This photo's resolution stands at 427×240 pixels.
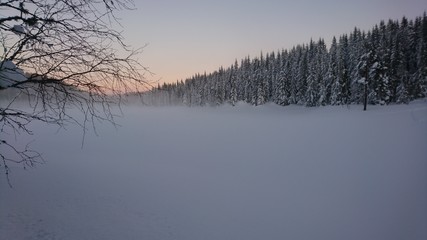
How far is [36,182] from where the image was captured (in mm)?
11125

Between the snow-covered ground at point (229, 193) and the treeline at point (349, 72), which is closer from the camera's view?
the snow-covered ground at point (229, 193)

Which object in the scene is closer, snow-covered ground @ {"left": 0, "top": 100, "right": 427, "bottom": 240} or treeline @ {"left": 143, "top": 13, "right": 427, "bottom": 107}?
snow-covered ground @ {"left": 0, "top": 100, "right": 427, "bottom": 240}

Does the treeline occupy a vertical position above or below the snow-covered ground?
above

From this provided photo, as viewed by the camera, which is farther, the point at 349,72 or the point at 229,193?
the point at 349,72

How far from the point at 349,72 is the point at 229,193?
5759cm

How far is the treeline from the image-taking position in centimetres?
4884

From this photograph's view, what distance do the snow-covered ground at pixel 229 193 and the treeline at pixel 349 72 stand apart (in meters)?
32.7

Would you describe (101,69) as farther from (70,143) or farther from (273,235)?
(70,143)

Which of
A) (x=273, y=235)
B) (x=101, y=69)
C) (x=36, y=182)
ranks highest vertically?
(x=101, y=69)

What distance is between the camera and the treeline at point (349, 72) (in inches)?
1923

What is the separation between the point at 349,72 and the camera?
200 feet

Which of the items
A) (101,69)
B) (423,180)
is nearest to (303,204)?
(423,180)

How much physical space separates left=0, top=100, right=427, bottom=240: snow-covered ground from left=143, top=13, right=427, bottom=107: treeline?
32678 mm

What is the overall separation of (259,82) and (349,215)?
77984 mm
